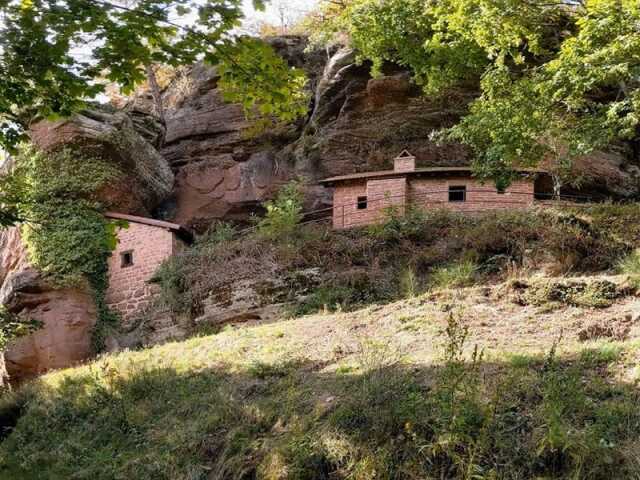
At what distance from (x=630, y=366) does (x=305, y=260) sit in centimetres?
1177

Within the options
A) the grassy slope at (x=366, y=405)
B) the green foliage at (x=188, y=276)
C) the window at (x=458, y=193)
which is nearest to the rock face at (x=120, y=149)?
the green foliage at (x=188, y=276)

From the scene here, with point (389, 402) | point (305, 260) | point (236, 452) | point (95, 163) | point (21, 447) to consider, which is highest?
point (95, 163)

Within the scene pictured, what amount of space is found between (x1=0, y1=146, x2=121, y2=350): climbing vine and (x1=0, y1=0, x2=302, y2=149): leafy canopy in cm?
1363

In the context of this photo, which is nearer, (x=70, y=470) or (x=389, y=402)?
(x=389, y=402)

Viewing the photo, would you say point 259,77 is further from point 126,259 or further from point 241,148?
point 241,148

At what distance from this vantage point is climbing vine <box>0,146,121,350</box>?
69.1 ft

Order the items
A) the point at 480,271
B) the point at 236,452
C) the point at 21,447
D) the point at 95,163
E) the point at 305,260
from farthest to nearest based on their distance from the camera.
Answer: the point at 95,163 < the point at 305,260 < the point at 480,271 < the point at 21,447 < the point at 236,452

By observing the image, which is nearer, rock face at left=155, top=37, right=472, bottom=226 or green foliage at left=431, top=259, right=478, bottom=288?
green foliage at left=431, top=259, right=478, bottom=288

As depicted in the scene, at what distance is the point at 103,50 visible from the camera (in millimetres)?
6922

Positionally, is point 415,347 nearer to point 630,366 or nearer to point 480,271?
point 630,366

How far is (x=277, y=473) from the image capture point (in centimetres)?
716

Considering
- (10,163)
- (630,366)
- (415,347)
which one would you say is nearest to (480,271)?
(415,347)

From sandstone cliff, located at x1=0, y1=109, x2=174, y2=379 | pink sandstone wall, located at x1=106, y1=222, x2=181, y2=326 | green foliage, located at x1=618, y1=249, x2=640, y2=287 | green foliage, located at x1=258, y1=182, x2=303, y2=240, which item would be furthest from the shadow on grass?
pink sandstone wall, located at x1=106, y1=222, x2=181, y2=326

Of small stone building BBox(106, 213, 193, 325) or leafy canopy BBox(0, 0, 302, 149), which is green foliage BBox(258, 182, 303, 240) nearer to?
small stone building BBox(106, 213, 193, 325)
